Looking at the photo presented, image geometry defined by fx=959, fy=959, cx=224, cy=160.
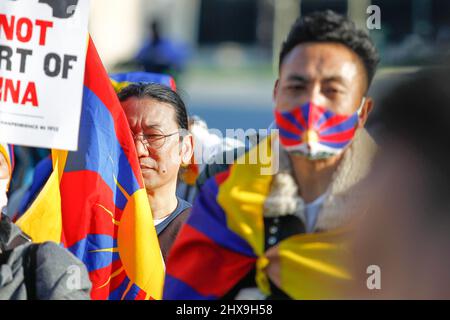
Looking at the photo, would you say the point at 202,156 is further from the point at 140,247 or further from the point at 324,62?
the point at 324,62

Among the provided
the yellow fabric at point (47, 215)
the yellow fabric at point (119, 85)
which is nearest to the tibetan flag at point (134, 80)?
the yellow fabric at point (119, 85)

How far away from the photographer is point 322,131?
8.93 feet

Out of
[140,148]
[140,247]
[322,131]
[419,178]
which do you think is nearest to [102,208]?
[140,247]

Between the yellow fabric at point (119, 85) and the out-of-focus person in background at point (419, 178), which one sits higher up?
the yellow fabric at point (119, 85)

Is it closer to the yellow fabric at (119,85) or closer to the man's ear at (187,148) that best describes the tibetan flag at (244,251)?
the man's ear at (187,148)

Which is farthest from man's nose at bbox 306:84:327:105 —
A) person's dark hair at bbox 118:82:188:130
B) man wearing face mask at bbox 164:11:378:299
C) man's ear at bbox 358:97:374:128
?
person's dark hair at bbox 118:82:188:130

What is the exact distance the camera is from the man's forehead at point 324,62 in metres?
2.73

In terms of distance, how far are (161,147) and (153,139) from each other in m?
0.04

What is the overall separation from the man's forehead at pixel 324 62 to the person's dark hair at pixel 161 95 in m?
0.71

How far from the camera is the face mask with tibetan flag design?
2723mm

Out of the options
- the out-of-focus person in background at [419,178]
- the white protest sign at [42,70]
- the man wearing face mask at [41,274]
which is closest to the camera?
the out-of-focus person in background at [419,178]

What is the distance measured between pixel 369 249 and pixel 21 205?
1.66 metres

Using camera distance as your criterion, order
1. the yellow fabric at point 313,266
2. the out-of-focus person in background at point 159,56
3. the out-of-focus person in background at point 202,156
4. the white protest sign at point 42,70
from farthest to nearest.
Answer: the out-of-focus person in background at point 159,56, the out-of-focus person in background at point 202,156, the white protest sign at point 42,70, the yellow fabric at point 313,266

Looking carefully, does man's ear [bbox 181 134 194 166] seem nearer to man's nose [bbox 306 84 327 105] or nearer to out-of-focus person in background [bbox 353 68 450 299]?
man's nose [bbox 306 84 327 105]
